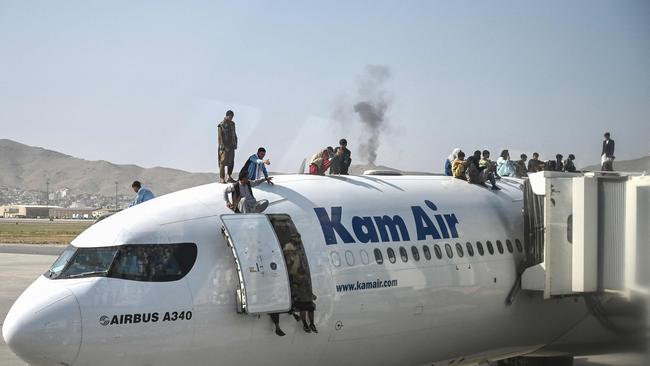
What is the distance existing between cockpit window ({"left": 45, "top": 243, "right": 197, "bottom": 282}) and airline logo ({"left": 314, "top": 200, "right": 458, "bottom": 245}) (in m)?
2.59

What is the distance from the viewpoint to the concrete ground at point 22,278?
1661 centimetres

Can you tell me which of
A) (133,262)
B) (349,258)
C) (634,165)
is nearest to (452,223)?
(349,258)

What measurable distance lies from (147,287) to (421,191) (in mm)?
6406

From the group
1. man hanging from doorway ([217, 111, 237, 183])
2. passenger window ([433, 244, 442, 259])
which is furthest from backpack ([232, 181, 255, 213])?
passenger window ([433, 244, 442, 259])

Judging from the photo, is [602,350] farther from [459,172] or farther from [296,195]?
[296,195]

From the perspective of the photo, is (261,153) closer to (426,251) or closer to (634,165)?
(426,251)

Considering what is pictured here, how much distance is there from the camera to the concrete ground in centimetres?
1661

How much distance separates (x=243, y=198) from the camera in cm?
1299

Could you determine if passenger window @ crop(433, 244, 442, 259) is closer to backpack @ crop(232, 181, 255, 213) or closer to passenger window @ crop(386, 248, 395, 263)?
passenger window @ crop(386, 248, 395, 263)

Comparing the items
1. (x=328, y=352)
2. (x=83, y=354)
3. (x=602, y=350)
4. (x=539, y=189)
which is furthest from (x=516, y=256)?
(x=83, y=354)

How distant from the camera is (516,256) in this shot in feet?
53.1

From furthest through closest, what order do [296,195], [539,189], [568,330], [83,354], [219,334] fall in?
[568,330], [539,189], [296,195], [219,334], [83,354]

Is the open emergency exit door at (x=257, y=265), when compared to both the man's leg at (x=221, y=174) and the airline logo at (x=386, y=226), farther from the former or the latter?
the man's leg at (x=221, y=174)

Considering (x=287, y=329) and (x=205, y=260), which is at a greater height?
(x=205, y=260)
